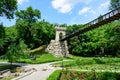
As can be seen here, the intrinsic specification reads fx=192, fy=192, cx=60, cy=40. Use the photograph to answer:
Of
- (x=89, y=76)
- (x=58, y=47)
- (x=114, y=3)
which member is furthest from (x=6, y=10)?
(x=114, y=3)

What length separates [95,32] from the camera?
53.9m

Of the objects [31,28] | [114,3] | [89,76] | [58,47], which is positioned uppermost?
[114,3]

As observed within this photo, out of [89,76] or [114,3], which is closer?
[89,76]

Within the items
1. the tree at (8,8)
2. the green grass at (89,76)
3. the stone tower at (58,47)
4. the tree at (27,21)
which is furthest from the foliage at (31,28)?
the green grass at (89,76)

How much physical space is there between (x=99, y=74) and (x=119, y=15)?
6.74m

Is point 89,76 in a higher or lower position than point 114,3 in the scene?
lower

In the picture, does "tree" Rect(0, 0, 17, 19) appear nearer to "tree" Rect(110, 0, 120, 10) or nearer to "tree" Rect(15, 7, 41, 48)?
"tree" Rect(15, 7, 41, 48)

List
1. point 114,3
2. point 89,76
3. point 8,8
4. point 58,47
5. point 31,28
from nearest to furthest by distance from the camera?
point 89,76 < point 8,8 < point 114,3 < point 58,47 < point 31,28

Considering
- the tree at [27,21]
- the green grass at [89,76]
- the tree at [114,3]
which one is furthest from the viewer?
the tree at [27,21]

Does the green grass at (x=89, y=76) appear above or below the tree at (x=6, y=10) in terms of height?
below

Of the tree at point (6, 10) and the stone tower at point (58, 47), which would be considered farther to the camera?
the stone tower at point (58, 47)

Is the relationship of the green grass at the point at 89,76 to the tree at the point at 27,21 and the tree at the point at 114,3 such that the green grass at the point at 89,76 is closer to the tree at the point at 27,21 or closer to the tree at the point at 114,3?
the tree at the point at 114,3

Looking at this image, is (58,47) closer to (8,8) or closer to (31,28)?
(31,28)

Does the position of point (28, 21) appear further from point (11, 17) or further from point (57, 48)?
point (11, 17)
